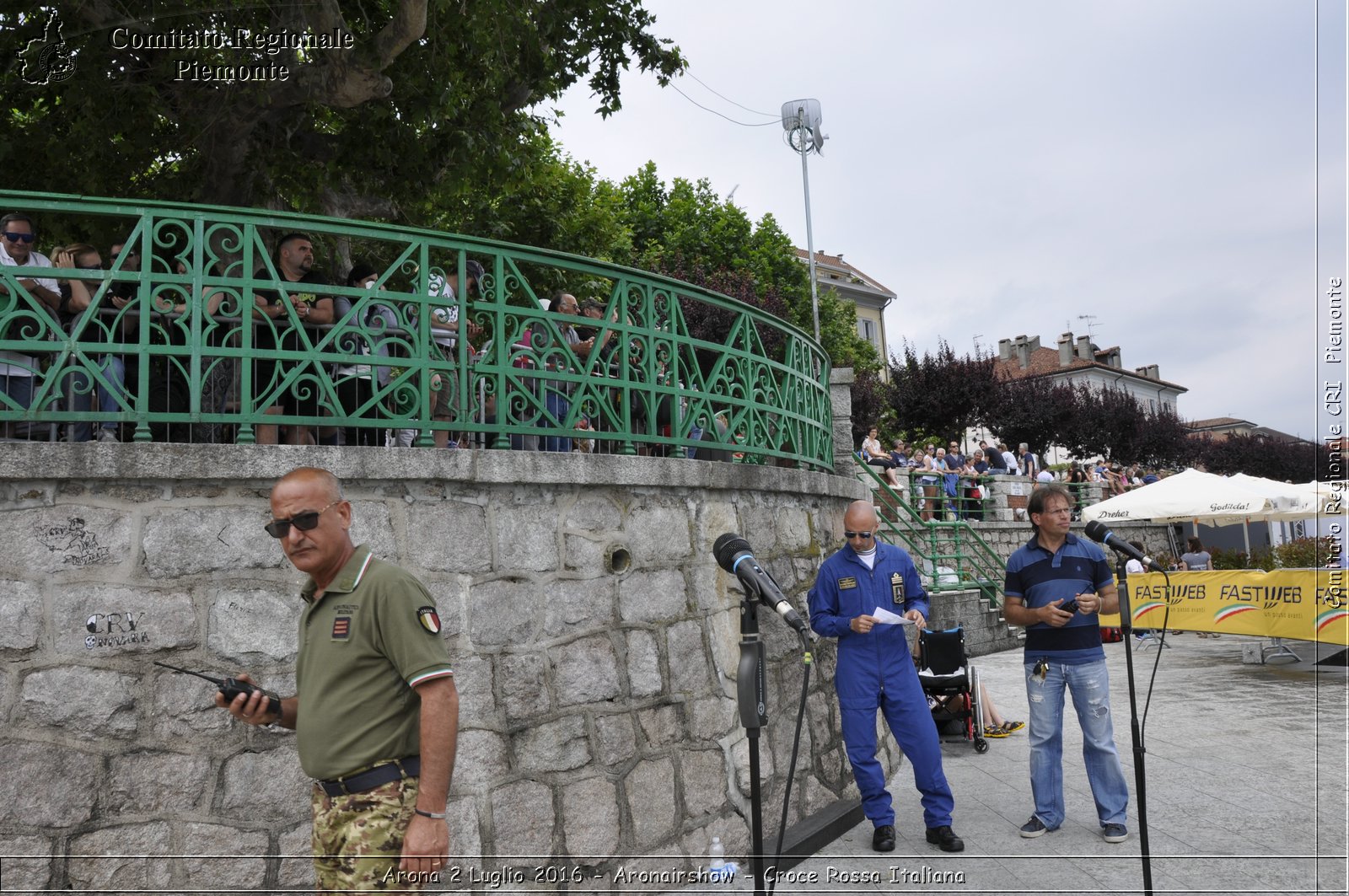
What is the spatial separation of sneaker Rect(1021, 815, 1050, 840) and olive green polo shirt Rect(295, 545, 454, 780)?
409cm

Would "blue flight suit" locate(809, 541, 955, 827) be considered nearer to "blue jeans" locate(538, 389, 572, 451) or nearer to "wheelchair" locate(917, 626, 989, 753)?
"blue jeans" locate(538, 389, 572, 451)

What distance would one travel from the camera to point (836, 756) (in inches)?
248

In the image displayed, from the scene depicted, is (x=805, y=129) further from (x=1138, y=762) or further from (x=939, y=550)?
(x=1138, y=762)

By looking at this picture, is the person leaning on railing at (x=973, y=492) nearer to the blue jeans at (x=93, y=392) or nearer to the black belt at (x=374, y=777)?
the blue jeans at (x=93, y=392)

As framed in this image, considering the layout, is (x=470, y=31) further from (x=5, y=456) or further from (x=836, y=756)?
(x=836, y=756)

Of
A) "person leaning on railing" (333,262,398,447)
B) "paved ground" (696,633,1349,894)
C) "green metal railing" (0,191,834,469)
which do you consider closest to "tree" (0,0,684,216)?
"green metal railing" (0,191,834,469)

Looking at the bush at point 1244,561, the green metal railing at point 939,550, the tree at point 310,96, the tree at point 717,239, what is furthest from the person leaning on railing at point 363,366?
the tree at point 717,239

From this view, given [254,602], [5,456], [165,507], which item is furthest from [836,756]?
[5,456]

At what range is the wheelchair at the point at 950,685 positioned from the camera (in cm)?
810

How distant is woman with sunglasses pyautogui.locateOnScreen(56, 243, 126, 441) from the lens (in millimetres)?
4066

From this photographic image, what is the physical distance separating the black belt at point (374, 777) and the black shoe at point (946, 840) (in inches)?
142

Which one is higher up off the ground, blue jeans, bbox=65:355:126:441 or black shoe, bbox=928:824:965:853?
blue jeans, bbox=65:355:126:441

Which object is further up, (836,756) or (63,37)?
(63,37)

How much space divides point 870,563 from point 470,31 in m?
5.75
